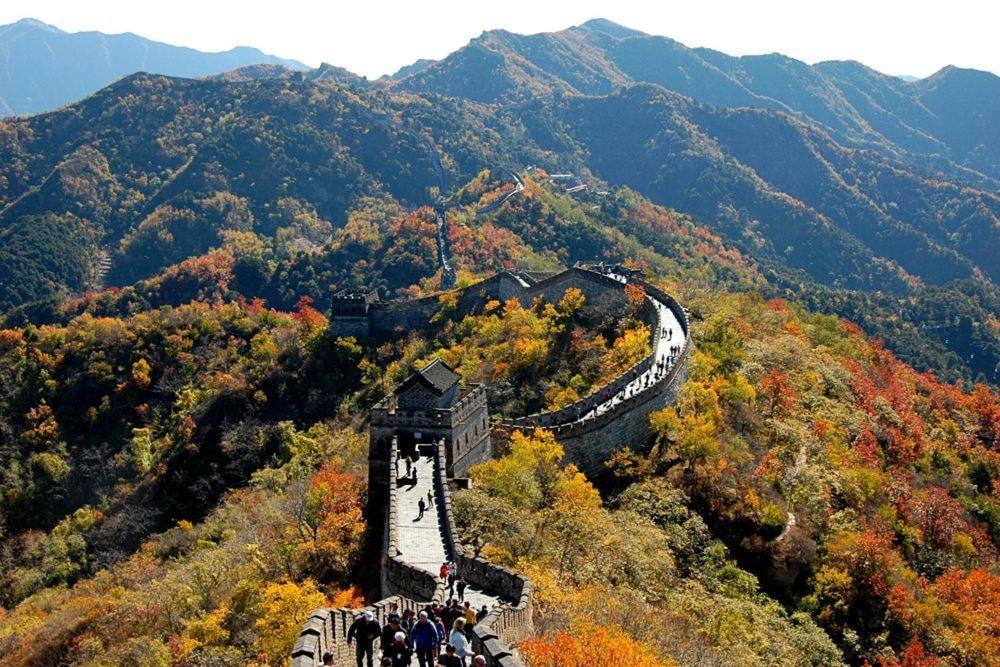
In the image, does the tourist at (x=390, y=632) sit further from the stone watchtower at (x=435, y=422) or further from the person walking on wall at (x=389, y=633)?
the stone watchtower at (x=435, y=422)

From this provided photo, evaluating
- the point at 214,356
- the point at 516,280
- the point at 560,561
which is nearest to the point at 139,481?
the point at 214,356

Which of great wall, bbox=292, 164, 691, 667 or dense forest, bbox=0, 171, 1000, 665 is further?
dense forest, bbox=0, 171, 1000, 665

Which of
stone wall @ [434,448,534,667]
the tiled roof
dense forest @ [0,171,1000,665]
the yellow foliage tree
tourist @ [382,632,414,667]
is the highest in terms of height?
the tiled roof

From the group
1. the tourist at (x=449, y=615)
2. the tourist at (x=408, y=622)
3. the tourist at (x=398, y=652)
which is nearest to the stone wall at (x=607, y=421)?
the tourist at (x=408, y=622)

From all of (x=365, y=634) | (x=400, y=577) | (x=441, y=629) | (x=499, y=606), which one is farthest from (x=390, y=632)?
(x=400, y=577)

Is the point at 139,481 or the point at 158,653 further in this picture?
the point at 139,481

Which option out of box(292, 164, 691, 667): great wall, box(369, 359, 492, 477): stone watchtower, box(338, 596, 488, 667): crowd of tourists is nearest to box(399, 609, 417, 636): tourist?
box(338, 596, 488, 667): crowd of tourists

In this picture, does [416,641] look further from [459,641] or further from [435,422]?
[435,422]

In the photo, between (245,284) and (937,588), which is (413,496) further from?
(245,284)

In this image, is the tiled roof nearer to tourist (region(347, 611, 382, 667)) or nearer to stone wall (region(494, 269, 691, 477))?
stone wall (region(494, 269, 691, 477))
